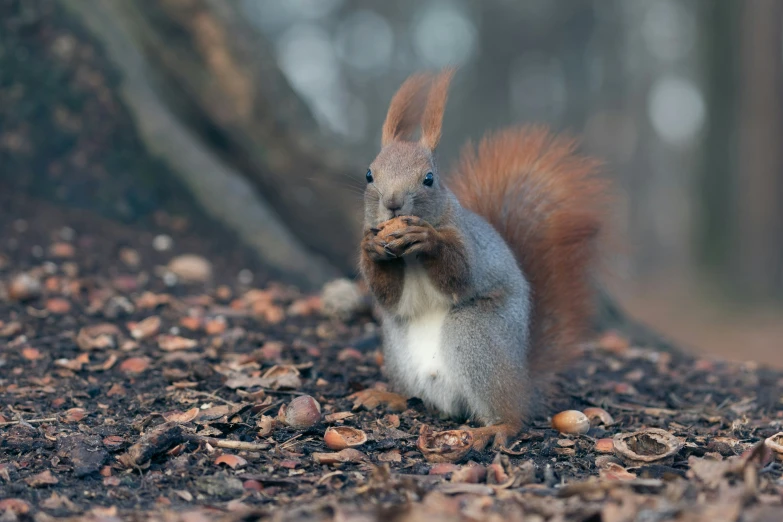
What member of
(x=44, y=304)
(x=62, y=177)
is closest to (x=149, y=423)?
(x=44, y=304)

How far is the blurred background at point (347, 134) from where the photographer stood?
12.6ft

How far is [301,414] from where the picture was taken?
84.4 inches

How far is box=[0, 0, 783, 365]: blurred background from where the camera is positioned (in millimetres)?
3836

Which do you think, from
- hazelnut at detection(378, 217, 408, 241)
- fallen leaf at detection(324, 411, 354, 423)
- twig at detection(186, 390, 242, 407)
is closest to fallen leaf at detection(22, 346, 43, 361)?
twig at detection(186, 390, 242, 407)

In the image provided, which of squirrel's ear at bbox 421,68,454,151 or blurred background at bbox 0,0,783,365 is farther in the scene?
blurred background at bbox 0,0,783,365

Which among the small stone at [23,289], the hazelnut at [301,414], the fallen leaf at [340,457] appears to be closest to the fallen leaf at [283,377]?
the hazelnut at [301,414]

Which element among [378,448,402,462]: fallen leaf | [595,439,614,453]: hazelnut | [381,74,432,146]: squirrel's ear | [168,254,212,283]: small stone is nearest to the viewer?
[378,448,402,462]: fallen leaf

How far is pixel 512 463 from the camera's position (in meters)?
1.99

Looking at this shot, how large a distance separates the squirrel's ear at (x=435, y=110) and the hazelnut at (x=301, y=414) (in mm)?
815

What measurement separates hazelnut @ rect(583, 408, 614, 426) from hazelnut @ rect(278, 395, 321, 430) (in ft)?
2.63

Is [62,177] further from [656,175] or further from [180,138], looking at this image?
[656,175]

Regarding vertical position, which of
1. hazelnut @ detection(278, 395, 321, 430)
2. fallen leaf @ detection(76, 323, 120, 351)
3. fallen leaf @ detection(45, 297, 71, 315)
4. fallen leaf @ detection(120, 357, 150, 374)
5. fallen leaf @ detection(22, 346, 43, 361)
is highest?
fallen leaf @ detection(45, 297, 71, 315)

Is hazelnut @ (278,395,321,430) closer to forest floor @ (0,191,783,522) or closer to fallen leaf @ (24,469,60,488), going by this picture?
forest floor @ (0,191,783,522)

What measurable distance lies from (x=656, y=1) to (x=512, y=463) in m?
20.2
